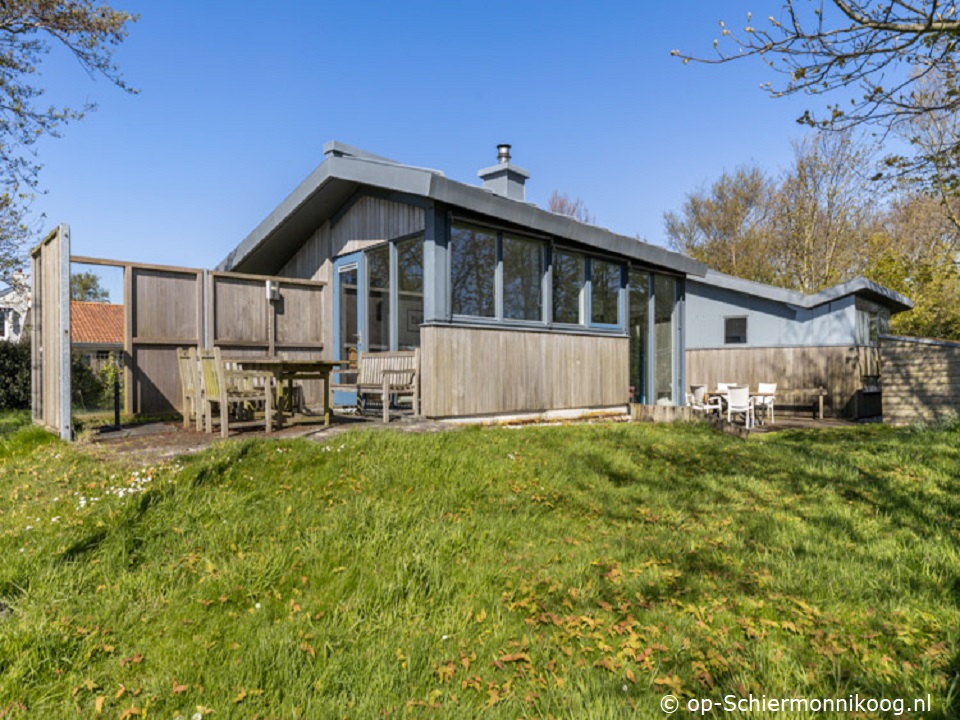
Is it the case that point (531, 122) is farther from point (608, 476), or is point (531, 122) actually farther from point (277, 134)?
point (608, 476)

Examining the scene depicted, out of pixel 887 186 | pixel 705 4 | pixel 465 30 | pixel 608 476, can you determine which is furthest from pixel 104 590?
pixel 465 30

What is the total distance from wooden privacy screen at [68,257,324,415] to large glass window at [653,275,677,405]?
22.6ft

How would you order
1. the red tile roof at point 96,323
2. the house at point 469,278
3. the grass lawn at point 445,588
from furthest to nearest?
the red tile roof at point 96,323 < the house at point 469,278 < the grass lawn at point 445,588

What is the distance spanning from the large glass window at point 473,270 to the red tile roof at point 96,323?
21589mm

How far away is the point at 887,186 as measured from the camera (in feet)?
27.0

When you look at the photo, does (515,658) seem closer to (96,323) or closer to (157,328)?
(157,328)

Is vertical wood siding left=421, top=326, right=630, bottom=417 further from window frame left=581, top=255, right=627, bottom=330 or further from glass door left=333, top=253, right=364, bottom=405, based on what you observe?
glass door left=333, top=253, right=364, bottom=405

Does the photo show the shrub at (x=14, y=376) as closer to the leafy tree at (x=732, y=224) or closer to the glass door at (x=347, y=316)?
the glass door at (x=347, y=316)

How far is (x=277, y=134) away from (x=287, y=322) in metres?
4.53

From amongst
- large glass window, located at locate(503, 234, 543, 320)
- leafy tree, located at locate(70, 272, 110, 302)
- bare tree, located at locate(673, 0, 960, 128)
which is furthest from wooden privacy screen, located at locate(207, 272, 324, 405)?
leafy tree, located at locate(70, 272, 110, 302)

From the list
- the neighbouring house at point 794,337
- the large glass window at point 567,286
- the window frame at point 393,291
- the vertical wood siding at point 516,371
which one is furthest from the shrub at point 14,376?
the neighbouring house at point 794,337

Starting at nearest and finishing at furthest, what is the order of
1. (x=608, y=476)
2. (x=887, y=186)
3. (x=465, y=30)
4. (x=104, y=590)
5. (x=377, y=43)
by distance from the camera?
1. (x=104, y=590)
2. (x=608, y=476)
3. (x=887, y=186)
4. (x=377, y=43)
5. (x=465, y=30)

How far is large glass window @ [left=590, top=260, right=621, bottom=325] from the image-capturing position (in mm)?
9820

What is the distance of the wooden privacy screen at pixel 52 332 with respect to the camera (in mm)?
6102
